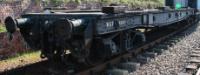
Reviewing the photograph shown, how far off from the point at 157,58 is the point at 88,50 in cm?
297

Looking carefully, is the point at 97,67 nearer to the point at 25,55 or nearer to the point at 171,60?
the point at 171,60

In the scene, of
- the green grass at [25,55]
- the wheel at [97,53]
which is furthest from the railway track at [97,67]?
the green grass at [25,55]

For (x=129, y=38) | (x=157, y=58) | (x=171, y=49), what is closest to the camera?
(x=129, y=38)

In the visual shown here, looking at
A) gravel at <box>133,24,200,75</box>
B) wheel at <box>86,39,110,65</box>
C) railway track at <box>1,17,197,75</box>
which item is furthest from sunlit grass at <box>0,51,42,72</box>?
gravel at <box>133,24,200,75</box>

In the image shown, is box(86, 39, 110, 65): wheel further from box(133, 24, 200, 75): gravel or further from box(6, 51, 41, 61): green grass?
box(6, 51, 41, 61): green grass

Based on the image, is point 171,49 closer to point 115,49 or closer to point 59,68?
point 115,49

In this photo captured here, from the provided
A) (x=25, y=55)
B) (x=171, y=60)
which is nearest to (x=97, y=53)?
(x=171, y=60)

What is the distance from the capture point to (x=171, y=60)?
898 cm

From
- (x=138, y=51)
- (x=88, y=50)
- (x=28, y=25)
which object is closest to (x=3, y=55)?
(x=28, y=25)

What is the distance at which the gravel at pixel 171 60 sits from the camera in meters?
7.77

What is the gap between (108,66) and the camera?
7.75 metres

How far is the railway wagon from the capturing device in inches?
257

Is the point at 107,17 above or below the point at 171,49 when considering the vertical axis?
above

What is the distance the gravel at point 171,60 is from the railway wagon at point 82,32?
27.9 inches
